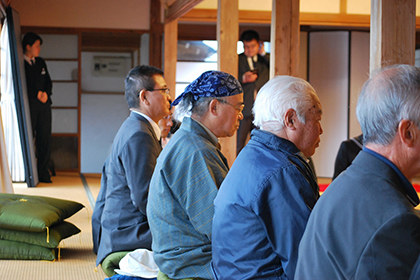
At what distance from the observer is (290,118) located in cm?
146

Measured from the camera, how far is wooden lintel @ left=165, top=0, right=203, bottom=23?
475 cm

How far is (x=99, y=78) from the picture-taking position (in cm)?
714

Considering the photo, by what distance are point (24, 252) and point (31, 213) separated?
0.23 metres

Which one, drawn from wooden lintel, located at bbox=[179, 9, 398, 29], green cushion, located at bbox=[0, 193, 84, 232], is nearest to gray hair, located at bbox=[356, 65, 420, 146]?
green cushion, located at bbox=[0, 193, 84, 232]

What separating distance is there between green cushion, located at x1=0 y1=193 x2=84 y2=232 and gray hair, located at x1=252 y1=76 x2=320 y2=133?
185 centimetres

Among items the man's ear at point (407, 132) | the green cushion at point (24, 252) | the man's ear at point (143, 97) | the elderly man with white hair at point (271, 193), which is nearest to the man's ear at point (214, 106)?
the elderly man with white hair at point (271, 193)

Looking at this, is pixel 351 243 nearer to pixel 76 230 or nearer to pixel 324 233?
pixel 324 233

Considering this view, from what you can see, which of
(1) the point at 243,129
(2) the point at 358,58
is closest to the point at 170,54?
(1) the point at 243,129

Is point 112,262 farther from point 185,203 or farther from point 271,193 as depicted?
point 271,193

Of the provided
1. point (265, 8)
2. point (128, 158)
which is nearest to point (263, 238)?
point (128, 158)

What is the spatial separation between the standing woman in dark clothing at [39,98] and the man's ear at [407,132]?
224 inches

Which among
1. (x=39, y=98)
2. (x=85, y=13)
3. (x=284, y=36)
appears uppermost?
(x=85, y=13)

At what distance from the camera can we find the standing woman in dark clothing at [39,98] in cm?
604

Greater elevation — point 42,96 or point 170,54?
point 170,54
